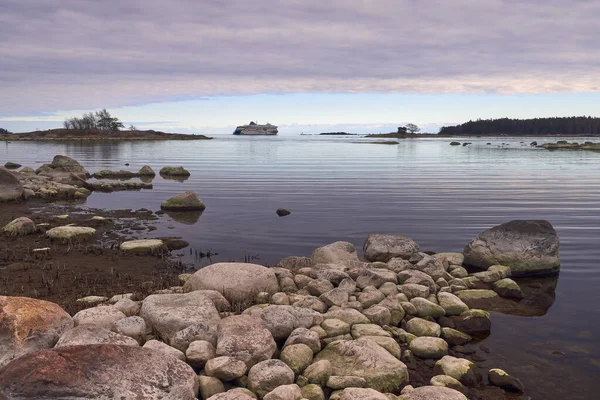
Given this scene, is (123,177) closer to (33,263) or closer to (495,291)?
(33,263)

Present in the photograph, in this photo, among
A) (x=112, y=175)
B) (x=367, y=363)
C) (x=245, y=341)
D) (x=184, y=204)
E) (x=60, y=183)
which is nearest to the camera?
(x=367, y=363)

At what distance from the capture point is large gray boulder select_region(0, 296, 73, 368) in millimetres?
7117

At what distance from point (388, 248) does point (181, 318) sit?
824cm

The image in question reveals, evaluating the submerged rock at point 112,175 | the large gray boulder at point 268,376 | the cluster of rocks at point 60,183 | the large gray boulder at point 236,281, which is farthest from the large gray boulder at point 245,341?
the submerged rock at point 112,175

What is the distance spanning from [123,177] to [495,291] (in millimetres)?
37027

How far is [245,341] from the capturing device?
762 centimetres

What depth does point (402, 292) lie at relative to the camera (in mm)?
11039

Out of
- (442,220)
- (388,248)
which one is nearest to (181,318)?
(388,248)

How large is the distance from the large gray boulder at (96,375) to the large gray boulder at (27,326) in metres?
1.25

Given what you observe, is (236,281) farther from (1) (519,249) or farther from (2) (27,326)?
(1) (519,249)

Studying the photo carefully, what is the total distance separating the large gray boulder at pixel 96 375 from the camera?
18.4ft

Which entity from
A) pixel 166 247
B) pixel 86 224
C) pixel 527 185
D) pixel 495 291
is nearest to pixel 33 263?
pixel 166 247

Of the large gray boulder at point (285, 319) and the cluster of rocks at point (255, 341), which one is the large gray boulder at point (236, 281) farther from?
the large gray boulder at point (285, 319)

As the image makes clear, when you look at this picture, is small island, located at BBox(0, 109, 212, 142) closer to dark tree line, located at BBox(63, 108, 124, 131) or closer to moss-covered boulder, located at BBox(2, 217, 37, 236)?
dark tree line, located at BBox(63, 108, 124, 131)
